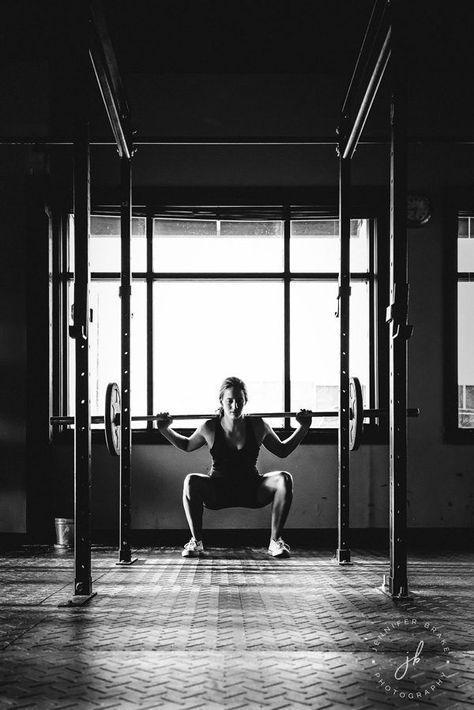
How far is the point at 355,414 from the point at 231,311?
67.0 inches

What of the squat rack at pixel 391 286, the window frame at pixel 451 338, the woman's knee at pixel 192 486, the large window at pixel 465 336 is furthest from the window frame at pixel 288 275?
the squat rack at pixel 391 286

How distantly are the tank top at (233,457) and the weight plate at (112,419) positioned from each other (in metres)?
0.73

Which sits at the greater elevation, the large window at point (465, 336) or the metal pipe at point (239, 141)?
the metal pipe at point (239, 141)

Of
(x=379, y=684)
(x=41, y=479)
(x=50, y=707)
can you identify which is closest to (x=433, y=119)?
(x=41, y=479)

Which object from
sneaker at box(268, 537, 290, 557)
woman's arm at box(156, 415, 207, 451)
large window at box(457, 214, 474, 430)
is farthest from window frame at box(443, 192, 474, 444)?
woman's arm at box(156, 415, 207, 451)

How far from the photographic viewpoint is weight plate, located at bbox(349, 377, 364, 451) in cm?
428

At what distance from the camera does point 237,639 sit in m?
2.66

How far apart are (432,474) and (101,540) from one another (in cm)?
256

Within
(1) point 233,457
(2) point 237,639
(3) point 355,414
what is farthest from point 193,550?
(2) point 237,639

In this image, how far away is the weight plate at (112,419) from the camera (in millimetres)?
4336

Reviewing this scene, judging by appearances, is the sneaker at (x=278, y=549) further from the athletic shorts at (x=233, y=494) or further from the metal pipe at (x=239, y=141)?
the metal pipe at (x=239, y=141)

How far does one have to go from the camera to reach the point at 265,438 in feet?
16.5

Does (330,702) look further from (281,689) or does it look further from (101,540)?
(101,540)

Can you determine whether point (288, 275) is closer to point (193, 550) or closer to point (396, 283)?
point (193, 550)
